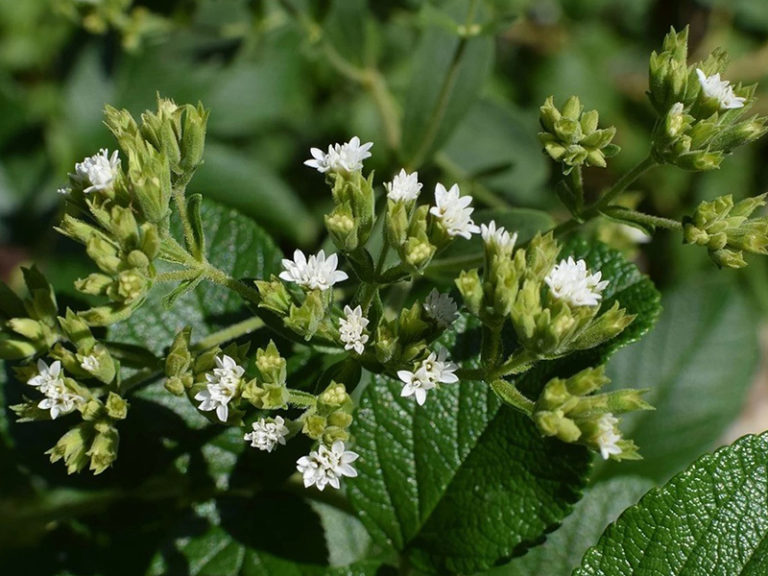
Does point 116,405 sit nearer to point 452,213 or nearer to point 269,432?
point 269,432

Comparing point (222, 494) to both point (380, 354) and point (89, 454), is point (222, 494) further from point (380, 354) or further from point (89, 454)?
point (380, 354)

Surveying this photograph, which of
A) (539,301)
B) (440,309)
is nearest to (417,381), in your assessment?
(440,309)

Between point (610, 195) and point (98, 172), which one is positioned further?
A: point (610, 195)

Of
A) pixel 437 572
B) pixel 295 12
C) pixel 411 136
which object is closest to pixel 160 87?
pixel 295 12

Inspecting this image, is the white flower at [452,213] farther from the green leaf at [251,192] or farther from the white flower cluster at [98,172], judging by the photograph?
the green leaf at [251,192]

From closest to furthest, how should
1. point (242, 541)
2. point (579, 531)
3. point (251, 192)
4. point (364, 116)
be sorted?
point (242, 541) < point (579, 531) < point (251, 192) < point (364, 116)

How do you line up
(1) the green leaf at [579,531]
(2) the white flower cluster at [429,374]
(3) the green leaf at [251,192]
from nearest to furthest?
1. (2) the white flower cluster at [429,374]
2. (1) the green leaf at [579,531]
3. (3) the green leaf at [251,192]

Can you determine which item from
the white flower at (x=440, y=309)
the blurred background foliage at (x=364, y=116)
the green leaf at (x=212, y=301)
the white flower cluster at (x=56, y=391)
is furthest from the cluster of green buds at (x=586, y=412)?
the white flower cluster at (x=56, y=391)
